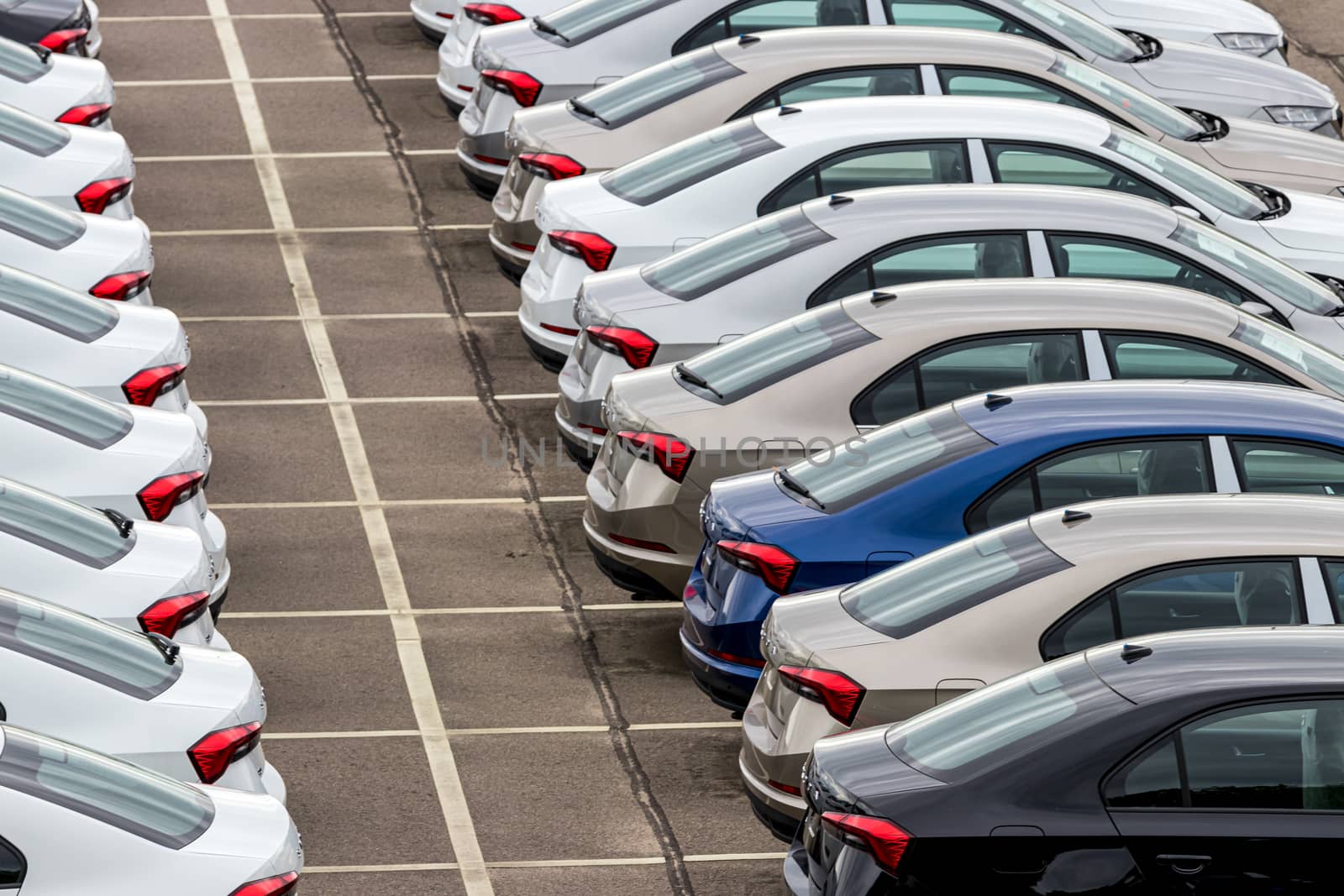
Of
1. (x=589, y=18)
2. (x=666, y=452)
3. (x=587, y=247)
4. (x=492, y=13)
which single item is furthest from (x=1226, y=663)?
(x=492, y=13)

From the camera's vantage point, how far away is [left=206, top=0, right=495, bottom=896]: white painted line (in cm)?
969

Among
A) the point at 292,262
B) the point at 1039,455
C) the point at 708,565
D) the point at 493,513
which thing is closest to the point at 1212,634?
the point at 1039,455

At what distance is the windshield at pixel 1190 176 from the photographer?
40.5 feet

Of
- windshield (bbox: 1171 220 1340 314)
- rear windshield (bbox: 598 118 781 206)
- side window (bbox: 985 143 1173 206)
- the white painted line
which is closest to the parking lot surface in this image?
the white painted line

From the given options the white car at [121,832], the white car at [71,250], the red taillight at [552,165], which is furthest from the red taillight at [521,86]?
the white car at [121,832]

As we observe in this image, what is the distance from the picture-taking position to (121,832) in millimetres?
6797

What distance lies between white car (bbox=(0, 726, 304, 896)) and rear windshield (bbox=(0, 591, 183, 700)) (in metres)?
0.78

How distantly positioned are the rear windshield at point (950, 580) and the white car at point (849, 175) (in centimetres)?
377

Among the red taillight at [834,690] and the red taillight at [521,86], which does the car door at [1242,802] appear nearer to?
the red taillight at [834,690]

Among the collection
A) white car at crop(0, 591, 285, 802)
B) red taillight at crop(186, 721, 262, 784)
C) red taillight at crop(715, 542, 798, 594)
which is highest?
red taillight at crop(715, 542, 798, 594)

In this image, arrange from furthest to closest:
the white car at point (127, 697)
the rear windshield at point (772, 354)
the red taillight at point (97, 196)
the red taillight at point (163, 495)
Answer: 1. the red taillight at point (97, 196)
2. the rear windshield at point (772, 354)
3. the red taillight at point (163, 495)
4. the white car at point (127, 697)

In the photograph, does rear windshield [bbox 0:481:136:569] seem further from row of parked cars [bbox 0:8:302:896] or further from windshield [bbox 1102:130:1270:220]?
windshield [bbox 1102:130:1270:220]

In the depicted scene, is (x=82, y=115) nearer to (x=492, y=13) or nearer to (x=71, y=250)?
(x=71, y=250)

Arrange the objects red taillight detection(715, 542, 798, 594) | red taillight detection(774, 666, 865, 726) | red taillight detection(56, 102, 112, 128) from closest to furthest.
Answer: red taillight detection(774, 666, 865, 726) → red taillight detection(715, 542, 798, 594) → red taillight detection(56, 102, 112, 128)
